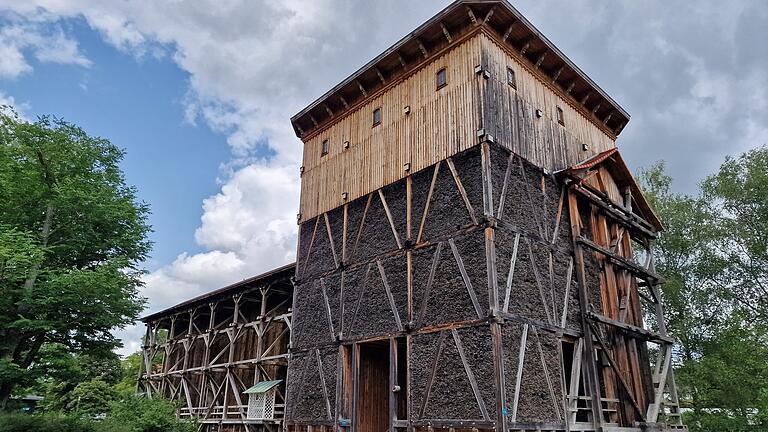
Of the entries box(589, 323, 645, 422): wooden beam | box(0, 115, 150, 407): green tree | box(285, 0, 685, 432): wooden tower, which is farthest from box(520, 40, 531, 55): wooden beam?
box(0, 115, 150, 407): green tree

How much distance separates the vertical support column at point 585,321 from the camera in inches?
523

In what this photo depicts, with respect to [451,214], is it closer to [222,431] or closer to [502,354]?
[502,354]

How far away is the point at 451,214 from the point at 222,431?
15.2 metres

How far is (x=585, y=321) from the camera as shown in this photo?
14180 millimetres

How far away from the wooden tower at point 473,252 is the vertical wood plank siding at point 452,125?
0.06 metres

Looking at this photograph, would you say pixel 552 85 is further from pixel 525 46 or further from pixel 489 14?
pixel 489 14

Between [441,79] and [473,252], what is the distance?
19.3 feet

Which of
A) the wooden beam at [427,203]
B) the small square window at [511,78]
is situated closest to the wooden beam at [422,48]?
the small square window at [511,78]

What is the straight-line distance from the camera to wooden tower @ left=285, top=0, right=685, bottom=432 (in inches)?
487

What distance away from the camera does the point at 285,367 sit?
67.4 feet

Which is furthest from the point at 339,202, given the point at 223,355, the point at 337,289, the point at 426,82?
the point at 223,355

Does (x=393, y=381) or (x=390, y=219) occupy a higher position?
(x=390, y=219)

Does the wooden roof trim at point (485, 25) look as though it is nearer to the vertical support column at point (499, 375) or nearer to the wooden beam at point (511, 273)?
the wooden beam at point (511, 273)

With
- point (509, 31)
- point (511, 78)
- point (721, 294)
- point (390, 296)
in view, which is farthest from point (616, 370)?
point (721, 294)
